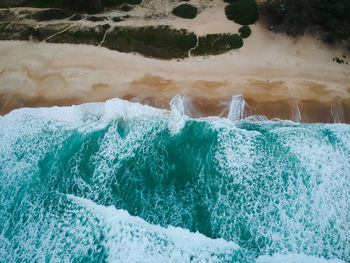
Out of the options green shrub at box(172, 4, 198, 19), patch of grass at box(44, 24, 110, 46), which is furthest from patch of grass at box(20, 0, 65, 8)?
green shrub at box(172, 4, 198, 19)

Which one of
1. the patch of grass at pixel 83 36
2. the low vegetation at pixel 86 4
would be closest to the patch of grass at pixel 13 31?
the patch of grass at pixel 83 36

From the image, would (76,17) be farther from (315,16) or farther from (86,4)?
(315,16)

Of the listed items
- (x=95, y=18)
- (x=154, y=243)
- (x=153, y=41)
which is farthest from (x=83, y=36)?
(x=154, y=243)

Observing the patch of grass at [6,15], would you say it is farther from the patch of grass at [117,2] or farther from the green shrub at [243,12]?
the green shrub at [243,12]

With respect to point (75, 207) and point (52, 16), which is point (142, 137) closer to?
point (75, 207)

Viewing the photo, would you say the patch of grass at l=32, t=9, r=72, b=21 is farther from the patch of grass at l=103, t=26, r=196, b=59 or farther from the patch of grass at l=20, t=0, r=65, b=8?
the patch of grass at l=103, t=26, r=196, b=59

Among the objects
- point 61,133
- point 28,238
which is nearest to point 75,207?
point 28,238
